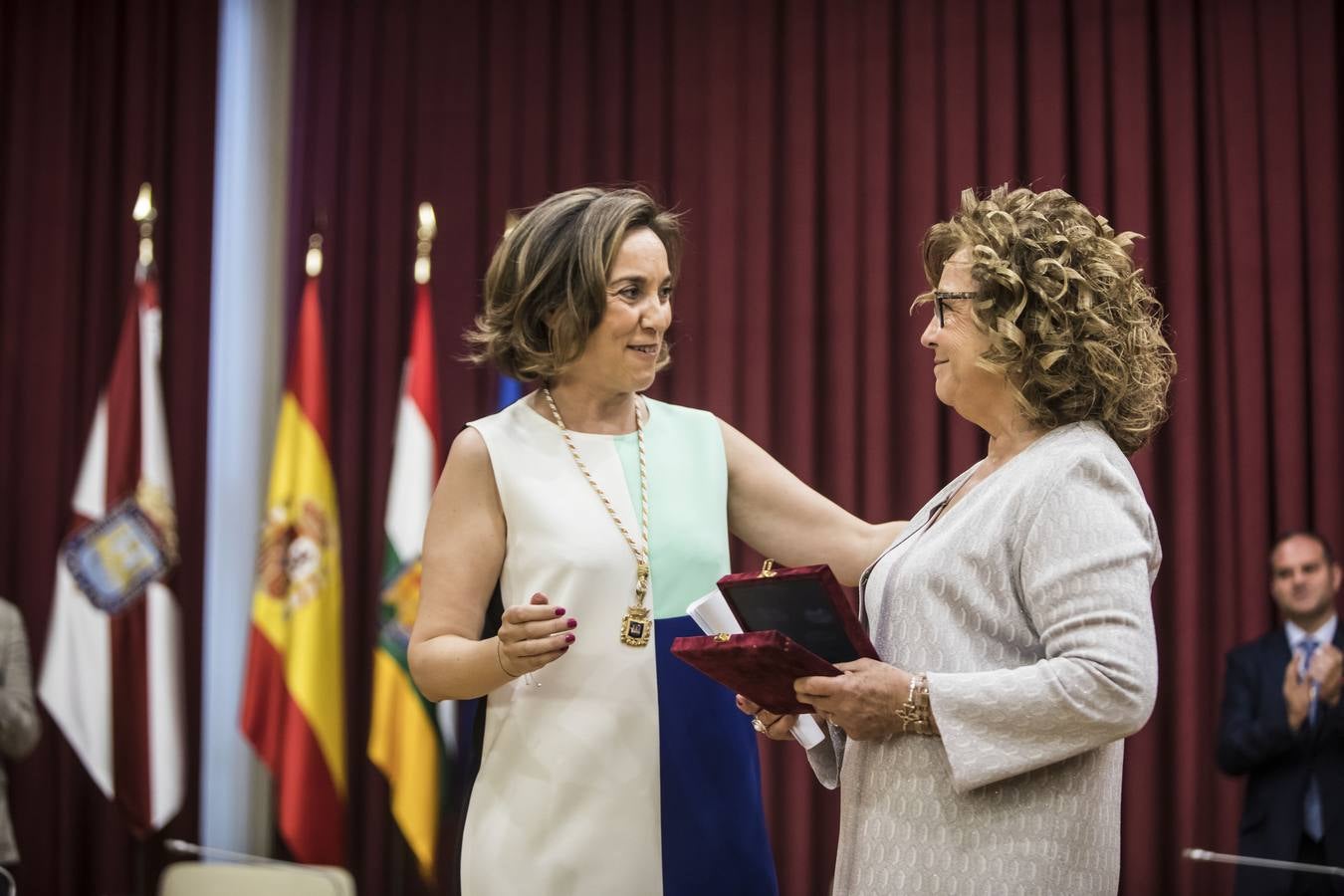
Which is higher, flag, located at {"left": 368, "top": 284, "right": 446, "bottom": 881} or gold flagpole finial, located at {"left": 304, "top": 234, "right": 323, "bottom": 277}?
gold flagpole finial, located at {"left": 304, "top": 234, "right": 323, "bottom": 277}

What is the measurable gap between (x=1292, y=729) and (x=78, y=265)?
16.0 ft

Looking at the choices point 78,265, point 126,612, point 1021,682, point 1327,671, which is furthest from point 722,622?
point 78,265

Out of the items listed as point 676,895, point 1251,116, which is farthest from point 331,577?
point 1251,116

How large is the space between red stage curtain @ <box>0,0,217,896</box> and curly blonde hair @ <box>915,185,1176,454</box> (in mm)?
4421

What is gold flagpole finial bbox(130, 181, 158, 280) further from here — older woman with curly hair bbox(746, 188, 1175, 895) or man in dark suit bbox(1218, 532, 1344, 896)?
man in dark suit bbox(1218, 532, 1344, 896)

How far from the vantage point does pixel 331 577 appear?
5.14 metres

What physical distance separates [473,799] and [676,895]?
35 centimetres

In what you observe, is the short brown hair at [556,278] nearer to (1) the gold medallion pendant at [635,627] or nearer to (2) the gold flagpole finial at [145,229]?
(1) the gold medallion pendant at [635,627]

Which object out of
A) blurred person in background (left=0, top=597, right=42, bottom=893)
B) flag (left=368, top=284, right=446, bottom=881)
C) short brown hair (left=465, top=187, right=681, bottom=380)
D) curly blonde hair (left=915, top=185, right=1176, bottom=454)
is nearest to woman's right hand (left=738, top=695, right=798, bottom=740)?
curly blonde hair (left=915, top=185, right=1176, bottom=454)

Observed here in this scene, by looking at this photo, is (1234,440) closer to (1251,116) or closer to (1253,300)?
(1253,300)

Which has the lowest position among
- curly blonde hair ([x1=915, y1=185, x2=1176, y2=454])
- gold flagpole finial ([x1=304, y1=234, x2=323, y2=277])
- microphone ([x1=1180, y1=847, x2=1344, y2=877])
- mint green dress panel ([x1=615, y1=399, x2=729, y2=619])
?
microphone ([x1=1180, y1=847, x2=1344, y2=877])

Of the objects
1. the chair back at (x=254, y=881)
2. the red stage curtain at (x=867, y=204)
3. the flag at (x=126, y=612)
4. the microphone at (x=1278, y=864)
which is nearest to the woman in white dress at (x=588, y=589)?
the chair back at (x=254, y=881)

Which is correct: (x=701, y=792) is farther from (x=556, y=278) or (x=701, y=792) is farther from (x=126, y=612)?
(x=126, y=612)

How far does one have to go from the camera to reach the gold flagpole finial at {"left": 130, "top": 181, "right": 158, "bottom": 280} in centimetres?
486
